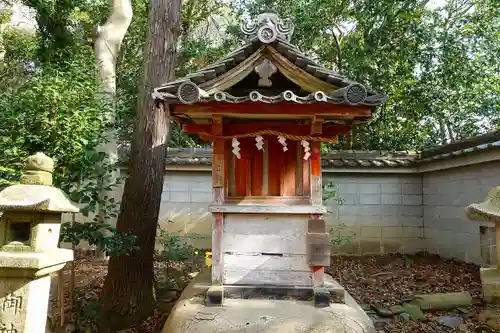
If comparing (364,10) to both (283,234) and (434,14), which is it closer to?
(434,14)

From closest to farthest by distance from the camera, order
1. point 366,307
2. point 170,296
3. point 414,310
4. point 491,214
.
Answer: point 491,214 → point 414,310 → point 366,307 → point 170,296

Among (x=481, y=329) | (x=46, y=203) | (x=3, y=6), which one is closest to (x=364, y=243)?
(x=481, y=329)

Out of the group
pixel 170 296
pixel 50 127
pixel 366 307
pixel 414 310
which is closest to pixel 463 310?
pixel 414 310

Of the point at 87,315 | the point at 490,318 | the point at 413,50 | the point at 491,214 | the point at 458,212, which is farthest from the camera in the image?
the point at 413,50

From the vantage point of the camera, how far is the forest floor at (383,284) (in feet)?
20.8

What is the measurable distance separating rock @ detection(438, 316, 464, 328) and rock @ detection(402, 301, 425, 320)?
0.30m

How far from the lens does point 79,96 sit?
5355 mm

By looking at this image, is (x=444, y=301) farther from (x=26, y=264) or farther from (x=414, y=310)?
(x=26, y=264)

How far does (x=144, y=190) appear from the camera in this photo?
247 inches

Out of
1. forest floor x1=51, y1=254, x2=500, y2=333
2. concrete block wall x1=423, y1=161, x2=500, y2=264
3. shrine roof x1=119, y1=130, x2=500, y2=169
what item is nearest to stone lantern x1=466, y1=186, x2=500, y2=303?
forest floor x1=51, y1=254, x2=500, y2=333

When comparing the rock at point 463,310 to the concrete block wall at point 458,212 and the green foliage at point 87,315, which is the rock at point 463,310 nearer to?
the concrete block wall at point 458,212

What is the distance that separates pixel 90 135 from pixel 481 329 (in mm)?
6550

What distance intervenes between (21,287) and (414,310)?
20.0 ft

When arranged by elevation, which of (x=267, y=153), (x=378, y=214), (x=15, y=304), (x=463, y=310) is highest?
(x=267, y=153)
